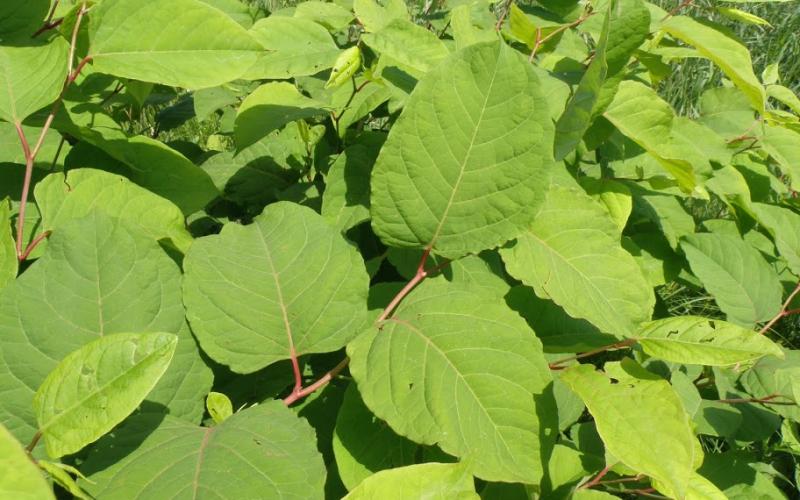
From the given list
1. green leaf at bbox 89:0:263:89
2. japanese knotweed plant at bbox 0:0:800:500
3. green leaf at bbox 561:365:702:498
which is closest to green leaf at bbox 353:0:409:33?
japanese knotweed plant at bbox 0:0:800:500

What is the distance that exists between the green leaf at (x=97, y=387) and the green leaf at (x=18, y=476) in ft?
0.67

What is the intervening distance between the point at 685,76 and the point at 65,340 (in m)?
4.33

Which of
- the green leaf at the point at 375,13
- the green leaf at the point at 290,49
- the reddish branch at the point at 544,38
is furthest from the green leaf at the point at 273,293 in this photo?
the reddish branch at the point at 544,38

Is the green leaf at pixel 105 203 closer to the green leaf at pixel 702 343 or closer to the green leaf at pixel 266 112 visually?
the green leaf at pixel 266 112

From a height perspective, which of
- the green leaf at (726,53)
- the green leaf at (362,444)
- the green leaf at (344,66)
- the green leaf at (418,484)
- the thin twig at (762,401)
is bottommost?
the thin twig at (762,401)

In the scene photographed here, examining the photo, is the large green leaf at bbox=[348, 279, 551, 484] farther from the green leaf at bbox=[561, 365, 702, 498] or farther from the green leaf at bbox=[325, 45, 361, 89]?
the green leaf at bbox=[325, 45, 361, 89]

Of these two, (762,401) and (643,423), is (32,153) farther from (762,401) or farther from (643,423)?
(762,401)

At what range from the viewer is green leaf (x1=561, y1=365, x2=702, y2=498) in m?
0.79

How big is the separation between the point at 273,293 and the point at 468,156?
1.04ft

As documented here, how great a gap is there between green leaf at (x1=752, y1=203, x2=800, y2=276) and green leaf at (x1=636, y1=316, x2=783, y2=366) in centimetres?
64

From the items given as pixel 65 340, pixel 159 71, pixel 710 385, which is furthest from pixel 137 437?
pixel 710 385

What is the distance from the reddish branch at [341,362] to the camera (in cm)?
93

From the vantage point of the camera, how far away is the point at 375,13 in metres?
1.39

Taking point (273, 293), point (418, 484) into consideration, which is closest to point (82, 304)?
point (273, 293)
